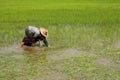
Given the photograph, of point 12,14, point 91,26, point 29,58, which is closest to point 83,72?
point 29,58

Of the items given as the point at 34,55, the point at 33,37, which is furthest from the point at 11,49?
the point at 34,55

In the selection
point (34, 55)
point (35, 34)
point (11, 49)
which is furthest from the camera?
point (35, 34)

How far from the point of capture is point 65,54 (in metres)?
8.91

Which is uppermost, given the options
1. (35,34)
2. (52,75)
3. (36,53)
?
(35,34)

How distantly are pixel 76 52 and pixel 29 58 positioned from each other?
137 centimetres

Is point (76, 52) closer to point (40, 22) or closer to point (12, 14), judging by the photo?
point (40, 22)

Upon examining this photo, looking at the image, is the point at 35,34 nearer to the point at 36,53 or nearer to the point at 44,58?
the point at 36,53

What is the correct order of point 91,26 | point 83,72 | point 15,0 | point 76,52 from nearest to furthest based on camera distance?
point 83,72 < point 76,52 < point 91,26 < point 15,0

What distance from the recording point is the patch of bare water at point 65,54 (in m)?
8.55

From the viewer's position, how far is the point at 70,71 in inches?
285

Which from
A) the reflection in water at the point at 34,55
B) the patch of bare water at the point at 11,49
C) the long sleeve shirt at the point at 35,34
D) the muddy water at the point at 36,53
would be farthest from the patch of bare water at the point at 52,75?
the long sleeve shirt at the point at 35,34

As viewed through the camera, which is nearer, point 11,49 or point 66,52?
point 66,52

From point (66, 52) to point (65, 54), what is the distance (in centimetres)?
20

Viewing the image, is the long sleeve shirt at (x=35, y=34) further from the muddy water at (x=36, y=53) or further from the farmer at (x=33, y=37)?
the muddy water at (x=36, y=53)
